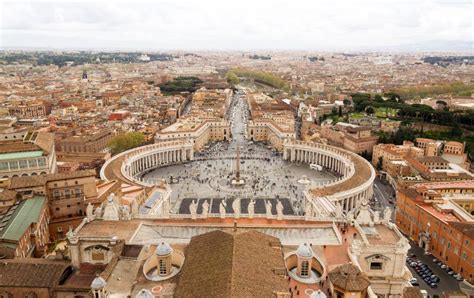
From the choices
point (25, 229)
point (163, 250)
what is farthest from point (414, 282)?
point (25, 229)

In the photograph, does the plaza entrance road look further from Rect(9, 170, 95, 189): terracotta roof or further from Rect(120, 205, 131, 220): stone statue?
Rect(120, 205, 131, 220): stone statue

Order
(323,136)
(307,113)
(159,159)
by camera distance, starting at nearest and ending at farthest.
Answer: (159,159), (323,136), (307,113)

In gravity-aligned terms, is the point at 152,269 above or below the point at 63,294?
above

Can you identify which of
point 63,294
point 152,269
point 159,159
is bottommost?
point 159,159

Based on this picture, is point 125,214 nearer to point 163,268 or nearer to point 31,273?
point 31,273

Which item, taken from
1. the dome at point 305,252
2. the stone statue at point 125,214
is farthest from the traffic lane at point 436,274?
the stone statue at point 125,214

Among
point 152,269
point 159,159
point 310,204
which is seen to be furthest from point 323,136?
point 152,269

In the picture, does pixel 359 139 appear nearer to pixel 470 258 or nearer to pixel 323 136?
pixel 323 136
